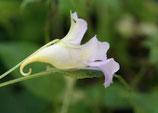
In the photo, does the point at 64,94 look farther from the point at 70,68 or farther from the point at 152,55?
the point at 70,68

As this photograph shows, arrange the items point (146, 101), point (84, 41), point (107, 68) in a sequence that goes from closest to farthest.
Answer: point (107, 68), point (146, 101), point (84, 41)

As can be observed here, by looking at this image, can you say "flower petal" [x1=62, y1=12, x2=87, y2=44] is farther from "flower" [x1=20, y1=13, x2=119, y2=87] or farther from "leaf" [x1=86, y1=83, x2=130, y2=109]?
"leaf" [x1=86, y1=83, x2=130, y2=109]

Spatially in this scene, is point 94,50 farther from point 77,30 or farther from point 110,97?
point 110,97

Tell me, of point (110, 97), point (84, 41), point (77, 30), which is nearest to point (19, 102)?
point (110, 97)

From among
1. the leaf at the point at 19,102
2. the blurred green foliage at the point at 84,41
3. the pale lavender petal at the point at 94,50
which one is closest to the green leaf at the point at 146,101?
the blurred green foliage at the point at 84,41

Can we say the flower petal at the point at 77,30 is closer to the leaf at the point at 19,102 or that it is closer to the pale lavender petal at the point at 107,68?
the pale lavender petal at the point at 107,68

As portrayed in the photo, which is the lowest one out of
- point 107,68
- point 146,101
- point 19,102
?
point 146,101

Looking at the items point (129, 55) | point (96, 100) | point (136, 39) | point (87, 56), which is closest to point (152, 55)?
point (96, 100)
